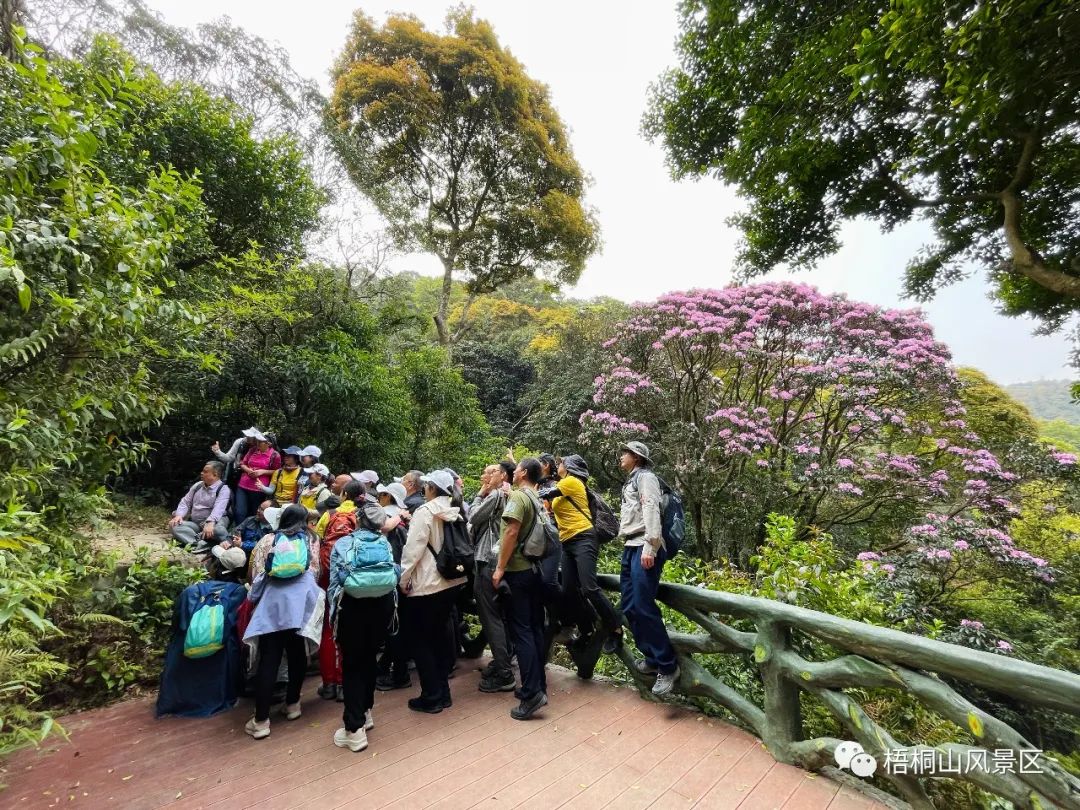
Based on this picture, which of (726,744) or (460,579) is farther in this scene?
(460,579)

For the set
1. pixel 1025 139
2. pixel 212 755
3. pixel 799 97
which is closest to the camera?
pixel 212 755

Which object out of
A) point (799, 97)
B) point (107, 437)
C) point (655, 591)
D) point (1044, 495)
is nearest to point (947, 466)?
point (1044, 495)

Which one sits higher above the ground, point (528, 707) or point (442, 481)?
point (442, 481)

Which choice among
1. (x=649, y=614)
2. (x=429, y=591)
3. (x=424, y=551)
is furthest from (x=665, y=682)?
(x=424, y=551)

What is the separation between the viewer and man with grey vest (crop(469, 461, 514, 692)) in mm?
3652

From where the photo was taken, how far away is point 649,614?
3.25 metres

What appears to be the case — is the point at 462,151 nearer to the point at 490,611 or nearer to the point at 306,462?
the point at 306,462

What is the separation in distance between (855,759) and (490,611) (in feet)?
7.73

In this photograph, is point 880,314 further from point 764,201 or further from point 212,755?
point 212,755

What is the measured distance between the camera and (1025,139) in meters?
4.95

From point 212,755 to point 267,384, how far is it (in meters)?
7.45

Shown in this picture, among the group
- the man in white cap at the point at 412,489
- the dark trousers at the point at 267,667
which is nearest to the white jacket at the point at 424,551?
the man in white cap at the point at 412,489

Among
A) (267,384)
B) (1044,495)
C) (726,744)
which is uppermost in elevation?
(267,384)

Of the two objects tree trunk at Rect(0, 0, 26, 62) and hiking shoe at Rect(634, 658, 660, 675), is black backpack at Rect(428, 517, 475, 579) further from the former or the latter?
tree trunk at Rect(0, 0, 26, 62)
